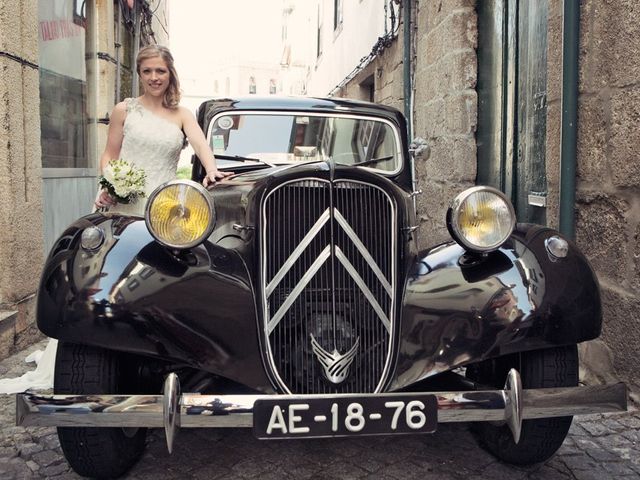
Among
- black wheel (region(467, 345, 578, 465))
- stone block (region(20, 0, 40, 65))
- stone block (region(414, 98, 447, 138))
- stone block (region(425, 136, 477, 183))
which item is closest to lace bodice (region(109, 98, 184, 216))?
stone block (region(20, 0, 40, 65))

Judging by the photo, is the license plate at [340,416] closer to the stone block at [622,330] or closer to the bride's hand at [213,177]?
the bride's hand at [213,177]

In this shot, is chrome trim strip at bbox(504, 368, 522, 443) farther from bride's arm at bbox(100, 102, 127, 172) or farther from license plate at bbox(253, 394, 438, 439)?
bride's arm at bbox(100, 102, 127, 172)

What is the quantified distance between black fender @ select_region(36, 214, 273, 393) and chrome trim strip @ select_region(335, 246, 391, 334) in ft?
1.12

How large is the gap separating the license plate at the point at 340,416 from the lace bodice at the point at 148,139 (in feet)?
6.13

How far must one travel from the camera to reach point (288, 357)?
7.35ft

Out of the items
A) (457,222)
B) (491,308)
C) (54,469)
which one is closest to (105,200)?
(54,469)

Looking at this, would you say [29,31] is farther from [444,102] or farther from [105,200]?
[444,102]

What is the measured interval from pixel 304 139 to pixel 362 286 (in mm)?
1553

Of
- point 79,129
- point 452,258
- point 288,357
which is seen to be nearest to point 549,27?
point 452,258

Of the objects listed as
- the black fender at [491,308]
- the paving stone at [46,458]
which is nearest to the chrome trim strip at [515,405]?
the black fender at [491,308]

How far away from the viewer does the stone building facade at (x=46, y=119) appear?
4.11m

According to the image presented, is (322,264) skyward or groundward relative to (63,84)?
groundward

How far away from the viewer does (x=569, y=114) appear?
11.8 ft

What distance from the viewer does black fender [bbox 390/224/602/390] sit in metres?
2.21
